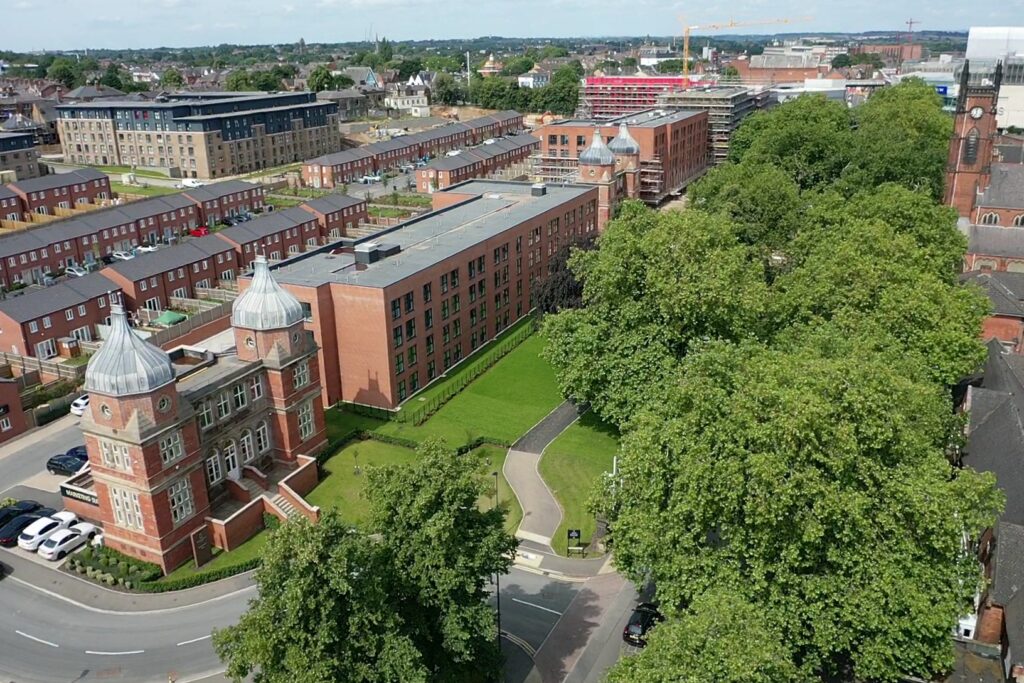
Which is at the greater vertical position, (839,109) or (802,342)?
(839,109)

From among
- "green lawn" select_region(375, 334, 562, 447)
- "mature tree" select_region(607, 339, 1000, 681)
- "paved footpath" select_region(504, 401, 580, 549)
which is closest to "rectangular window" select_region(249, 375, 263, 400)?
"green lawn" select_region(375, 334, 562, 447)

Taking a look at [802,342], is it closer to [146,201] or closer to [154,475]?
[154,475]

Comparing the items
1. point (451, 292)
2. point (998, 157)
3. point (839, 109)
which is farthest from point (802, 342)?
point (839, 109)

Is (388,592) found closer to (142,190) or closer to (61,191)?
(61,191)

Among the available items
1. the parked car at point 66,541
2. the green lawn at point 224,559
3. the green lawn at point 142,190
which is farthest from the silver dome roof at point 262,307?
the green lawn at point 142,190

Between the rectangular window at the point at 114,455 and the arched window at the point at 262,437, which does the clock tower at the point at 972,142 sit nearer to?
the arched window at the point at 262,437

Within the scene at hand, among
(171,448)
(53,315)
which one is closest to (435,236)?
(53,315)
